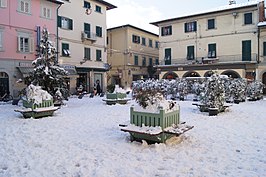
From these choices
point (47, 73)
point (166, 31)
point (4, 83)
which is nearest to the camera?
point (47, 73)

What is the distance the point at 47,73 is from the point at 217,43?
2064cm

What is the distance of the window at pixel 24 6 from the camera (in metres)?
20.3

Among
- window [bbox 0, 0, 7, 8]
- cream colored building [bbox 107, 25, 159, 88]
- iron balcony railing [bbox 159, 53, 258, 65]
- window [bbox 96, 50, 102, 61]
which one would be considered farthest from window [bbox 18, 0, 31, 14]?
iron balcony railing [bbox 159, 53, 258, 65]

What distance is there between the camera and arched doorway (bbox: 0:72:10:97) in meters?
19.4

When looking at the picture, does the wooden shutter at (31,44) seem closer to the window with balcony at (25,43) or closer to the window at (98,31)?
the window with balcony at (25,43)

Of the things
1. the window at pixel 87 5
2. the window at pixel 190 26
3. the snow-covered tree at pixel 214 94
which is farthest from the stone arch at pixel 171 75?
the snow-covered tree at pixel 214 94

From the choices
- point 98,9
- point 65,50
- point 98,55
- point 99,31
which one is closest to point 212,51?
point 98,55

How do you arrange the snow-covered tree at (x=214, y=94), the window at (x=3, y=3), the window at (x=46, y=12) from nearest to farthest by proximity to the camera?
the snow-covered tree at (x=214, y=94) < the window at (x=3, y=3) < the window at (x=46, y=12)

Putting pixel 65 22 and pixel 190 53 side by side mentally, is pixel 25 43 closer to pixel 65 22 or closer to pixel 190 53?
pixel 65 22

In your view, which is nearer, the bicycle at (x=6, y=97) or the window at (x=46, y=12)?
the bicycle at (x=6, y=97)

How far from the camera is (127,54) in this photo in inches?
1364

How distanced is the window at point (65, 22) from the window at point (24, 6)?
3422mm

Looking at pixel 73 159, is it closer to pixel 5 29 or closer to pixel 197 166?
pixel 197 166

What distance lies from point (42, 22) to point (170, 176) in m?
21.3
